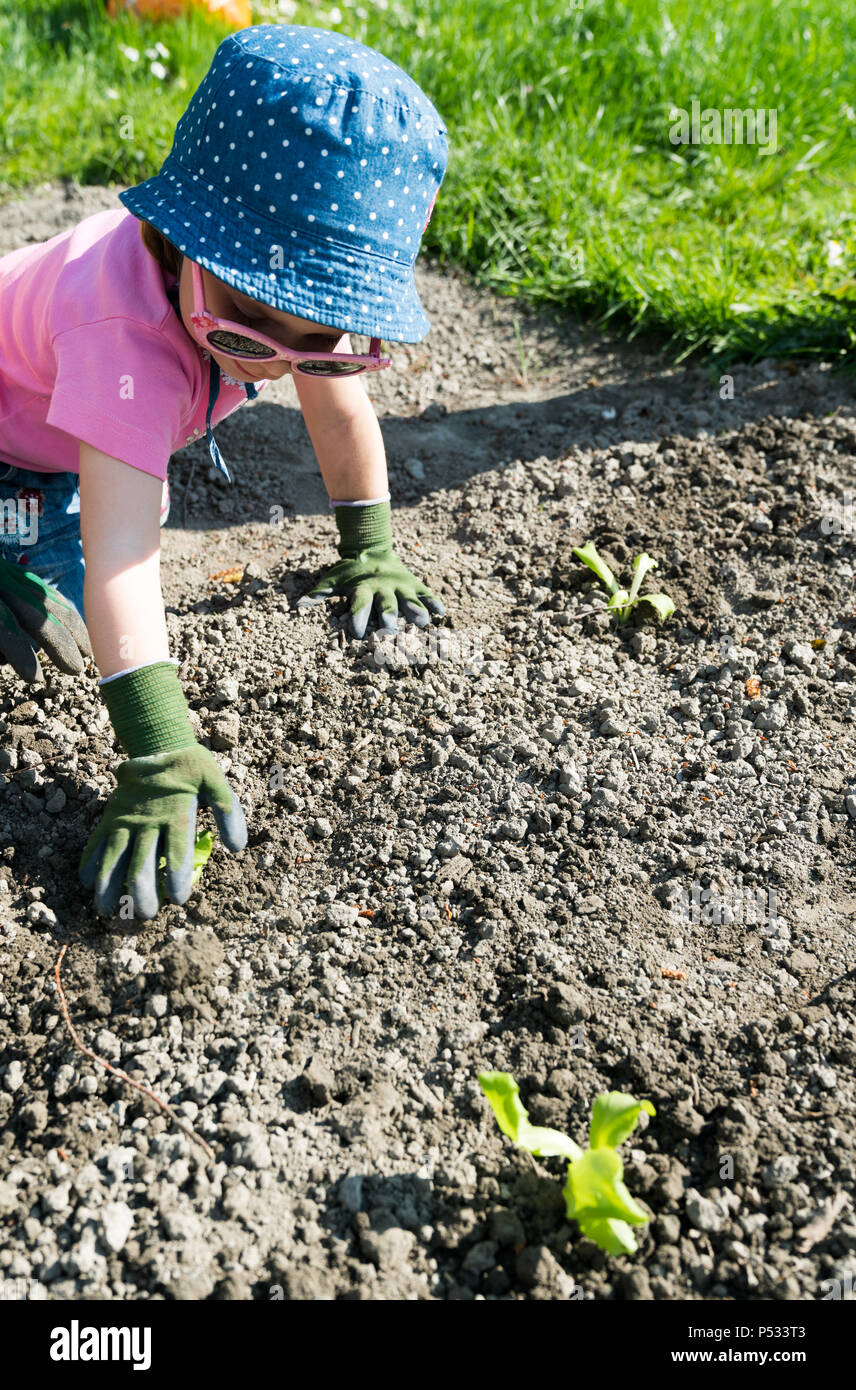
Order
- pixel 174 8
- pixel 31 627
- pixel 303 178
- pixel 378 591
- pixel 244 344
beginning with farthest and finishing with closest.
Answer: pixel 174 8, pixel 378 591, pixel 31 627, pixel 244 344, pixel 303 178

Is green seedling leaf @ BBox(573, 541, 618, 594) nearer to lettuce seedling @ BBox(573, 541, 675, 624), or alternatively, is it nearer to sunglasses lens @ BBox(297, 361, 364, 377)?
lettuce seedling @ BBox(573, 541, 675, 624)

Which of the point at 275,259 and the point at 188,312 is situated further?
the point at 188,312

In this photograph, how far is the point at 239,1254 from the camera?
1625 mm

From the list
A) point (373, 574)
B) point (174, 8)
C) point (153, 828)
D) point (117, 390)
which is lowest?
point (153, 828)

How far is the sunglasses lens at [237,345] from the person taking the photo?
6.15 feet

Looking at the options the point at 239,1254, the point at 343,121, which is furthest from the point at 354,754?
the point at 343,121

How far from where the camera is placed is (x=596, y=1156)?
1.59 m

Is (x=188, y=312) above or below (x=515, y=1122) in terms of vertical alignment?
above

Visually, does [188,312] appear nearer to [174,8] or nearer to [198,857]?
[198,857]

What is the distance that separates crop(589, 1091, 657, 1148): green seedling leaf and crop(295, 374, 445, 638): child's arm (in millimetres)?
1297

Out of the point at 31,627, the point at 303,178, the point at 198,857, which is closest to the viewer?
the point at 303,178

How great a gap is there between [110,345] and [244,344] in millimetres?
271

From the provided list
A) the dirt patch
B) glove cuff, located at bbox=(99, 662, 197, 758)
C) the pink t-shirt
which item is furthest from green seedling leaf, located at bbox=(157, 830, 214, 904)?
the pink t-shirt

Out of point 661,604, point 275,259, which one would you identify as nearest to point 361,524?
point 661,604
